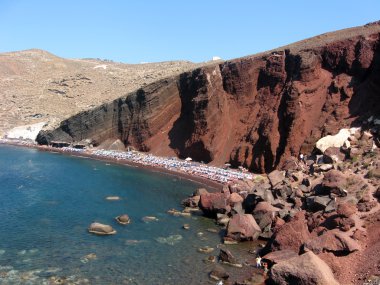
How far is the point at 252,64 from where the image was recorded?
84.8m

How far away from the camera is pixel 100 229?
1534 inches

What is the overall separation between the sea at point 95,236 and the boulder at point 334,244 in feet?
24.4

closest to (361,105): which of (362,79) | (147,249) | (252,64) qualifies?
(362,79)

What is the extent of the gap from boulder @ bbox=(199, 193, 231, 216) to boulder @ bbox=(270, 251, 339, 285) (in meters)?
18.2

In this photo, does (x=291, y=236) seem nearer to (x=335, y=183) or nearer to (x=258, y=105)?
(x=335, y=183)

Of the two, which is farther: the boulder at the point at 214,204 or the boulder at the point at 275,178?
the boulder at the point at 275,178

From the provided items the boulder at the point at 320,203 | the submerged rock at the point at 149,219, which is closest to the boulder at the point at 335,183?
the boulder at the point at 320,203

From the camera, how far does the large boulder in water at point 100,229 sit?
38.9 meters

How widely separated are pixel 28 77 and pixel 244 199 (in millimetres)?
142034

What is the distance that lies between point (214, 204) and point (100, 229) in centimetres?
1291

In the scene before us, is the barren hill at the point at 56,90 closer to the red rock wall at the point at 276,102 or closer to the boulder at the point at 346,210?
the red rock wall at the point at 276,102

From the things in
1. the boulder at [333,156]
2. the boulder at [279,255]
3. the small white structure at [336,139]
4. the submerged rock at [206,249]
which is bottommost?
the submerged rock at [206,249]

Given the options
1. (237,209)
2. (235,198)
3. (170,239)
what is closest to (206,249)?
(170,239)

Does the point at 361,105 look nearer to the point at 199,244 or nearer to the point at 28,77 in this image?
the point at 199,244
